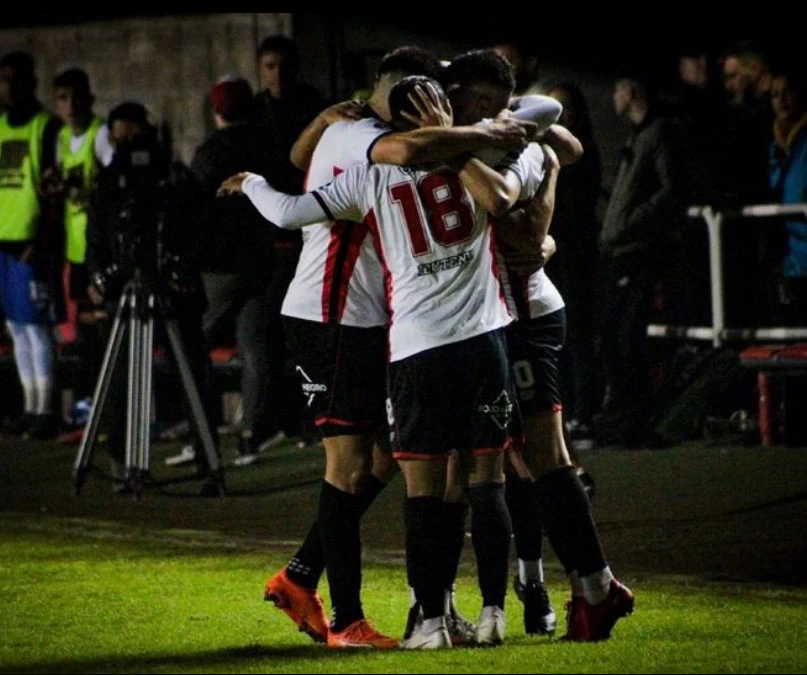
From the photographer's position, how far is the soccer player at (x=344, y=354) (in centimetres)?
770

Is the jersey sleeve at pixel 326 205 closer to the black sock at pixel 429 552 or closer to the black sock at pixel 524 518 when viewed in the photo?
the black sock at pixel 429 552

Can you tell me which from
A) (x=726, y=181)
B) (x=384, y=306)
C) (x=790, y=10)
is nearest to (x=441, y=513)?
(x=384, y=306)

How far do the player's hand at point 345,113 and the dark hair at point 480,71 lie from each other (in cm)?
39

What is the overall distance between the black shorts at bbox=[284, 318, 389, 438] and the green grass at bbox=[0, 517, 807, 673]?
0.80 metres

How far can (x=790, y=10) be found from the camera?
55.1 ft

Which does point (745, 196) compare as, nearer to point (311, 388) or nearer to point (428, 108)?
point (311, 388)

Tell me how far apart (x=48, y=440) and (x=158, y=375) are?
2.97 ft

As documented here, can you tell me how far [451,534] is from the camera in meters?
7.45

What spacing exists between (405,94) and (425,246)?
1.67 ft

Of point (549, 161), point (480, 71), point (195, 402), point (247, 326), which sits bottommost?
point (195, 402)

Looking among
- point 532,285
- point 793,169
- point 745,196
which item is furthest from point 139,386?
point 532,285

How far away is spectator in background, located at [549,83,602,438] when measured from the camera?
13.6 meters

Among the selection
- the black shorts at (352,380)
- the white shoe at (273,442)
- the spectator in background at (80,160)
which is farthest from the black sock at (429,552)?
the spectator in background at (80,160)

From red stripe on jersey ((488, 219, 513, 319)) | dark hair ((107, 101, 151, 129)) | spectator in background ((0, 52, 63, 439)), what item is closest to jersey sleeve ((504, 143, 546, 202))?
red stripe on jersey ((488, 219, 513, 319))
